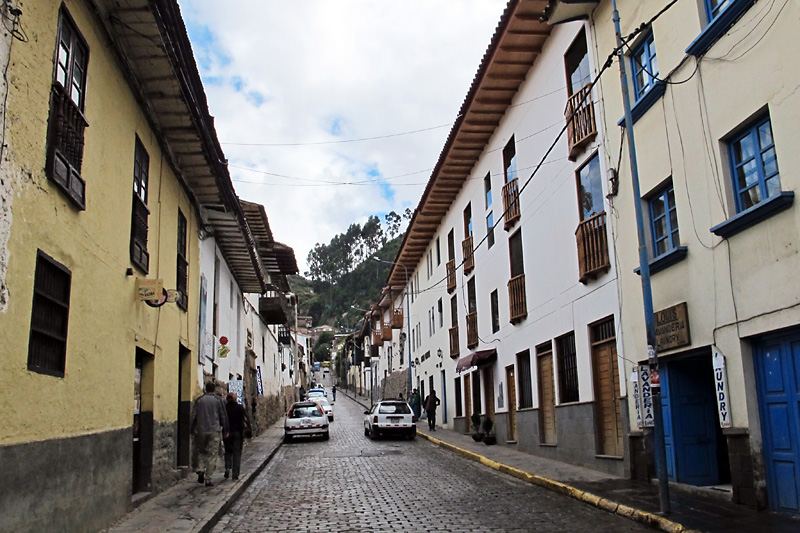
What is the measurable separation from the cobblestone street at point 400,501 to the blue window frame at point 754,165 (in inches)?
169

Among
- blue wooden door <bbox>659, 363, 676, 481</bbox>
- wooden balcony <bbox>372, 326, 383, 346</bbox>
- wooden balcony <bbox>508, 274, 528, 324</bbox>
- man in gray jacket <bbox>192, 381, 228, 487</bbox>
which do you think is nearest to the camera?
blue wooden door <bbox>659, 363, 676, 481</bbox>

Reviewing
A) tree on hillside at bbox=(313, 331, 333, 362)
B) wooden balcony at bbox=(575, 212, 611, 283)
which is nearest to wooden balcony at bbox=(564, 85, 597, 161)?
wooden balcony at bbox=(575, 212, 611, 283)

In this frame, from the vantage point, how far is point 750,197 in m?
8.89

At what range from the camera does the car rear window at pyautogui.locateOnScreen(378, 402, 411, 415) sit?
2448 centimetres

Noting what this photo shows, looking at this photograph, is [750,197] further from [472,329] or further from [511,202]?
[472,329]

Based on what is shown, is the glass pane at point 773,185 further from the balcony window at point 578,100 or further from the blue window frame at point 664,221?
the balcony window at point 578,100

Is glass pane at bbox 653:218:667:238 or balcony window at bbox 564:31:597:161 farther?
balcony window at bbox 564:31:597:161

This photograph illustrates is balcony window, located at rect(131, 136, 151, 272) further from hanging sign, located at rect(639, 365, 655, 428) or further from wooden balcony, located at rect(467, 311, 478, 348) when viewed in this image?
wooden balcony, located at rect(467, 311, 478, 348)

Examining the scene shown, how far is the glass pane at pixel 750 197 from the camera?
873 cm

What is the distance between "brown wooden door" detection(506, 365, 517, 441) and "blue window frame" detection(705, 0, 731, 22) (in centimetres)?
1192

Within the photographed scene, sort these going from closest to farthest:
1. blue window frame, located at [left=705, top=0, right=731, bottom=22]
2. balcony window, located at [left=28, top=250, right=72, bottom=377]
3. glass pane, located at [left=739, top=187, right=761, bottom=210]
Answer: balcony window, located at [left=28, top=250, right=72, bottom=377]
glass pane, located at [left=739, top=187, right=761, bottom=210]
blue window frame, located at [left=705, top=0, right=731, bottom=22]

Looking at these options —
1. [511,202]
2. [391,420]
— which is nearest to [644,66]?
[511,202]

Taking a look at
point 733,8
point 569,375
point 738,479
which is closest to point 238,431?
point 569,375

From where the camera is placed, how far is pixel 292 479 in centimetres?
1411
